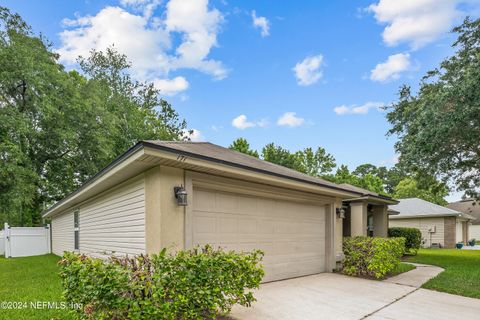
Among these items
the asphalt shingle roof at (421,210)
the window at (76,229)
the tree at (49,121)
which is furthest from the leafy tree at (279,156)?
the window at (76,229)

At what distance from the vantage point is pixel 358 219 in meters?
13.4

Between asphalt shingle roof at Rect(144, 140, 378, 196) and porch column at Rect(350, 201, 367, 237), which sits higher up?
asphalt shingle roof at Rect(144, 140, 378, 196)

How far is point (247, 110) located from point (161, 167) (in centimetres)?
1252

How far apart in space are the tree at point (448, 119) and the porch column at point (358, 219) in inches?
97.6

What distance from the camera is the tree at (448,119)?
29.8ft

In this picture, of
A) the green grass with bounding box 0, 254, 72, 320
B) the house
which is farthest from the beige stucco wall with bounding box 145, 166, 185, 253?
the green grass with bounding box 0, 254, 72, 320

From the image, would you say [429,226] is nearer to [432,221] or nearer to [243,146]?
[432,221]

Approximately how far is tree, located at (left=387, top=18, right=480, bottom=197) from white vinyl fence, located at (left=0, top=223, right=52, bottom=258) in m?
18.6

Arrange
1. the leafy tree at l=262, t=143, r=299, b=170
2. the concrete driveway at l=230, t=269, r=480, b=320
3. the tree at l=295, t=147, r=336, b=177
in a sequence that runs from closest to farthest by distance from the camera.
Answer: the concrete driveway at l=230, t=269, r=480, b=320, the leafy tree at l=262, t=143, r=299, b=170, the tree at l=295, t=147, r=336, b=177

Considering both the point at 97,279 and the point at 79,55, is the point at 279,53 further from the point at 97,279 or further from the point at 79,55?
the point at 79,55

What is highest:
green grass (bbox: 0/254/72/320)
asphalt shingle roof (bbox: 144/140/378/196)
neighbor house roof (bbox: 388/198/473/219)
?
asphalt shingle roof (bbox: 144/140/378/196)

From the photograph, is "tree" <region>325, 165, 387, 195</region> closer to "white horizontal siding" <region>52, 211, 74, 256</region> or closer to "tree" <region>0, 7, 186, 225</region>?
"tree" <region>0, 7, 186, 225</region>

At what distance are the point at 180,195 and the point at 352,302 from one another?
11.6ft

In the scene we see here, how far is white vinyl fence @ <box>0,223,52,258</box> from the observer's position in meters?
16.5
